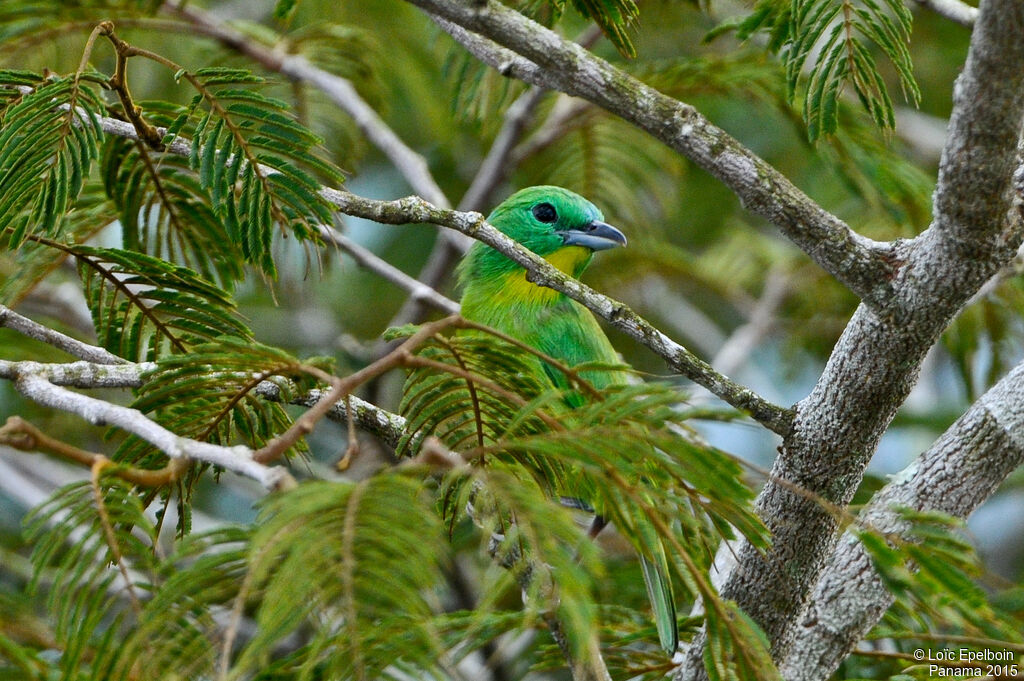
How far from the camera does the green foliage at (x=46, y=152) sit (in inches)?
82.9

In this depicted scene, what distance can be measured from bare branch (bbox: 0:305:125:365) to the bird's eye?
2358 millimetres

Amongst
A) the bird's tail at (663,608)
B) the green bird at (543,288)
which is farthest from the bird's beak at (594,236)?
the bird's tail at (663,608)

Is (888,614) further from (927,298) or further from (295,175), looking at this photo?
(295,175)

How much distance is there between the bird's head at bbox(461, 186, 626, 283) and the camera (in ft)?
14.5

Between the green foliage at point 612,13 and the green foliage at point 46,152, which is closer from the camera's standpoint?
the green foliage at point 46,152

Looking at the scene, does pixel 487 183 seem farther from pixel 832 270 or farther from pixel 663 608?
pixel 832 270

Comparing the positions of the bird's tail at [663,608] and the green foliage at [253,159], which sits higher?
the green foliage at [253,159]

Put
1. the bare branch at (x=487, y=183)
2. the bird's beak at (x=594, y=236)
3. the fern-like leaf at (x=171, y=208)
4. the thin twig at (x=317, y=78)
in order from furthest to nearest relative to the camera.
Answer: the bare branch at (x=487, y=183) → the thin twig at (x=317, y=78) → the bird's beak at (x=594, y=236) → the fern-like leaf at (x=171, y=208)

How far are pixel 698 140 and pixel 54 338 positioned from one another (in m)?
1.56

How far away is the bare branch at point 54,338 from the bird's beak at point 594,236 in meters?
2.30

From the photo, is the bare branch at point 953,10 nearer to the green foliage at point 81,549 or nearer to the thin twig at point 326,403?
the thin twig at point 326,403

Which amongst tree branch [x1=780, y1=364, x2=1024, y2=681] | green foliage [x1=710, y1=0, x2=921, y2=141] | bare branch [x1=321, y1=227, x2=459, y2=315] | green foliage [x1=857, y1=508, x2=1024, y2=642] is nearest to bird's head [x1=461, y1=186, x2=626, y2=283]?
bare branch [x1=321, y1=227, x2=459, y2=315]

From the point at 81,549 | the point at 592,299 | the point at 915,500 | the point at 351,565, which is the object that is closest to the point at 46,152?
the point at 81,549

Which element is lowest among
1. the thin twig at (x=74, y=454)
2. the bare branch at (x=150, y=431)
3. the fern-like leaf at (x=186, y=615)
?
the fern-like leaf at (x=186, y=615)
